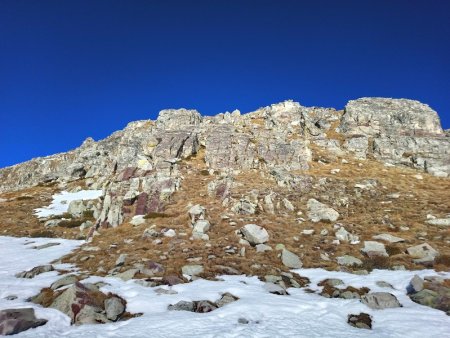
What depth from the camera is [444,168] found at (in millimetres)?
47562

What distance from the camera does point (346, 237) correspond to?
80.5ft

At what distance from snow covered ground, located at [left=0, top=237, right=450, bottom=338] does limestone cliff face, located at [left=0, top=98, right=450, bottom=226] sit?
49.7 ft

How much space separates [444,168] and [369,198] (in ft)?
73.4

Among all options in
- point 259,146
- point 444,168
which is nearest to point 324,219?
point 259,146

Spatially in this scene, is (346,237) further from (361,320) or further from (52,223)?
(52,223)

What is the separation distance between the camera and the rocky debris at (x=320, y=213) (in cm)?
2856

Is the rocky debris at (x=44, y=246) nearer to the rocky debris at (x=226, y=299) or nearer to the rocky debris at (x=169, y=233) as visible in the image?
the rocky debris at (x=169, y=233)

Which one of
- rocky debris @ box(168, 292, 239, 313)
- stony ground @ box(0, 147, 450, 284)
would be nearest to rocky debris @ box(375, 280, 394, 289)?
stony ground @ box(0, 147, 450, 284)

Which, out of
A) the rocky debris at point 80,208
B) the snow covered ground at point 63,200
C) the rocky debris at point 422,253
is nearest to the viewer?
the rocky debris at point 422,253

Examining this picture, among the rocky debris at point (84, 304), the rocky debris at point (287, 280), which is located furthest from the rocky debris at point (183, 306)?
the rocky debris at point (287, 280)

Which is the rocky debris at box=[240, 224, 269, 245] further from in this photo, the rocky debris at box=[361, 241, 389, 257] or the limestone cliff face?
the limestone cliff face

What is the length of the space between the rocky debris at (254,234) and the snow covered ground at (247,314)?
A: 512 cm

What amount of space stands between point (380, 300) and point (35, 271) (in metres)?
18.5

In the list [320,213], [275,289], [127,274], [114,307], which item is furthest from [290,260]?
[114,307]
